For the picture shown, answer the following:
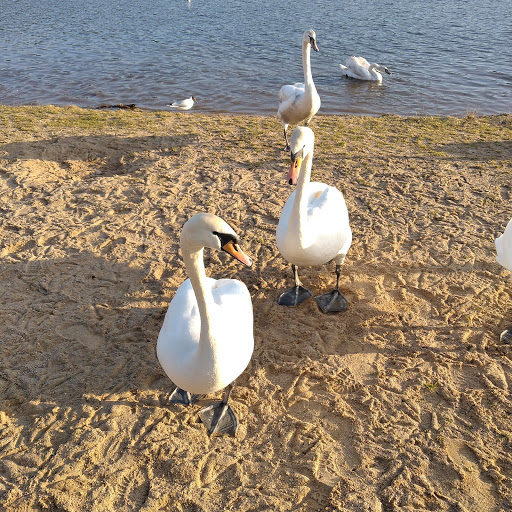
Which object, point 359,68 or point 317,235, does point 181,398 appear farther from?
point 359,68

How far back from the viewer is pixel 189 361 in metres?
3.28

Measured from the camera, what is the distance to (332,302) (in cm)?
502

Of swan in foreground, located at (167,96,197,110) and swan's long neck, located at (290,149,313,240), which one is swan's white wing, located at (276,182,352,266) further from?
swan in foreground, located at (167,96,197,110)

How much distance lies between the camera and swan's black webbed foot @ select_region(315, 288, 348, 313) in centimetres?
496

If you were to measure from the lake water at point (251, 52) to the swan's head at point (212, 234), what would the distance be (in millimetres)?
11131

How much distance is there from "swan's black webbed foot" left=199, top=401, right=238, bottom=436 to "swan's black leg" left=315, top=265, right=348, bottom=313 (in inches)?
63.0

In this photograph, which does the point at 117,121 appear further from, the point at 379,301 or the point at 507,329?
the point at 507,329

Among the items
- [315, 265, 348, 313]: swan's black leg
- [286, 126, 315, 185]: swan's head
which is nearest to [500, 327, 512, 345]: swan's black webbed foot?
[315, 265, 348, 313]: swan's black leg

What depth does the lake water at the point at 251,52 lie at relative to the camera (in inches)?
566

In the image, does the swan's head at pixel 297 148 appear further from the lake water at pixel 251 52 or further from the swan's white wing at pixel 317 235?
the lake water at pixel 251 52

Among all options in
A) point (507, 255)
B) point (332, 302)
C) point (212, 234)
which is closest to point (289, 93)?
point (332, 302)

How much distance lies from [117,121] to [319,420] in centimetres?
817

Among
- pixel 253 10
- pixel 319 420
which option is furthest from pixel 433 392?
pixel 253 10

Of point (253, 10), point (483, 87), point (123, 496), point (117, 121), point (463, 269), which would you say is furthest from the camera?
point (253, 10)
